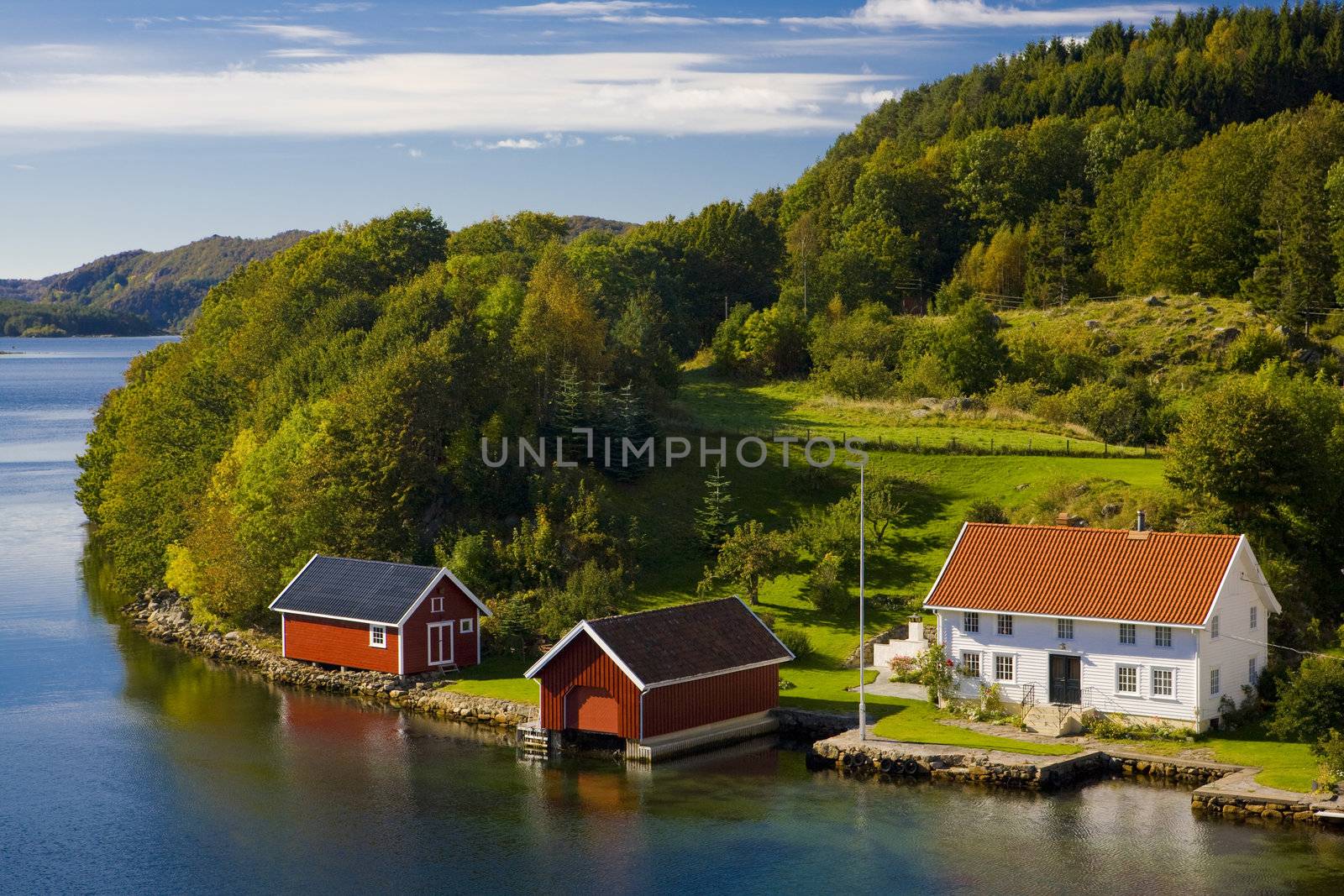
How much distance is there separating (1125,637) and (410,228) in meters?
54.0

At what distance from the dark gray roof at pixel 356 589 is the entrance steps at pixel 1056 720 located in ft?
66.2

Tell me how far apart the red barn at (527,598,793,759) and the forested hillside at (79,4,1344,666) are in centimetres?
814

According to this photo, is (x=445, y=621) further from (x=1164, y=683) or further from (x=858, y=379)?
(x=858, y=379)

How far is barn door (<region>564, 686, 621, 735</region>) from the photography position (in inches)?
1580

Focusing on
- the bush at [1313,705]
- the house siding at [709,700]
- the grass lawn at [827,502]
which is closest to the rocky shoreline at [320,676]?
the grass lawn at [827,502]

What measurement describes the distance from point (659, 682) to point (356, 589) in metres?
15.2

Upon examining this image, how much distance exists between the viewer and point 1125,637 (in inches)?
1548

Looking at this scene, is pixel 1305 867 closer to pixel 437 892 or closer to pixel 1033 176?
pixel 437 892

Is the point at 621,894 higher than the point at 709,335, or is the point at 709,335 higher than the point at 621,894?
the point at 709,335

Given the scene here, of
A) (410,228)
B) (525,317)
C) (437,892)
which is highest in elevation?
(410,228)

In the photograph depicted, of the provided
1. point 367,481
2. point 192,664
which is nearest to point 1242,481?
point 367,481

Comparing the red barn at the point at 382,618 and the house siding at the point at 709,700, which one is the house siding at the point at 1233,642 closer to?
the house siding at the point at 709,700

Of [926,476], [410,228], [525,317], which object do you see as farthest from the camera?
[410,228]

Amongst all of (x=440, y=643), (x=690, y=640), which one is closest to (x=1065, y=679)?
(x=690, y=640)
